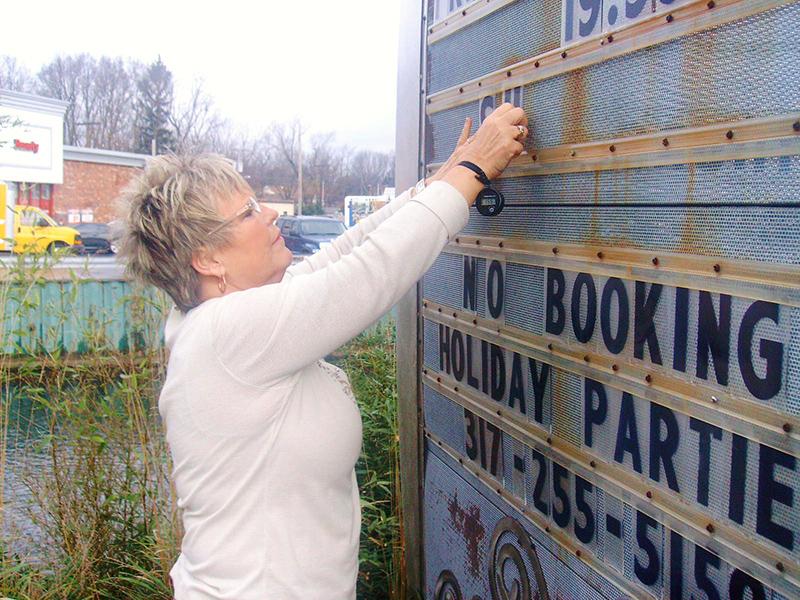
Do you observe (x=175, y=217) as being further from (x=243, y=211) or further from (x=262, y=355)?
(x=262, y=355)

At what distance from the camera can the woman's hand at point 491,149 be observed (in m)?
1.73

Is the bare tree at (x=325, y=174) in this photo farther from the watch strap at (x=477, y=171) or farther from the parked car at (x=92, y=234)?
the watch strap at (x=477, y=171)

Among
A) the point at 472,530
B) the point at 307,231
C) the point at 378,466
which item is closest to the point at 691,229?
the point at 472,530

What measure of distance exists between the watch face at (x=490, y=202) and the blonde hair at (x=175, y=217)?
0.60 metres

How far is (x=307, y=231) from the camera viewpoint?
950 inches

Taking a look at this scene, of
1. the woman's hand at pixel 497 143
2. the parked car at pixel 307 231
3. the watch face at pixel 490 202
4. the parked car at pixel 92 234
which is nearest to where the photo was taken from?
the woman's hand at pixel 497 143

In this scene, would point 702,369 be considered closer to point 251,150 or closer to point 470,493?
point 470,493

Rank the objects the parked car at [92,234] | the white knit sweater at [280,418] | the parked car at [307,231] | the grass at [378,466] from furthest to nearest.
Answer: the parked car at [92,234] < the parked car at [307,231] < the grass at [378,466] < the white knit sweater at [280,418]

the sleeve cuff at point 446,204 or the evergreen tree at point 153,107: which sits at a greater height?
the evergreen tree at point 153,107

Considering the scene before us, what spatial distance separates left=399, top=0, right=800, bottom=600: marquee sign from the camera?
1224mm

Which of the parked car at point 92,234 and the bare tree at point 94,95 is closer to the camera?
the parked car at point 92,234

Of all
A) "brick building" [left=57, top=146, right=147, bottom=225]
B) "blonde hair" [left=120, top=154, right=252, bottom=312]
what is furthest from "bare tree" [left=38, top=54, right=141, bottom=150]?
"blonde hair" [left=120, top=154, right=252, bottom=312]

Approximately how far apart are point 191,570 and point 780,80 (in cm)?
160

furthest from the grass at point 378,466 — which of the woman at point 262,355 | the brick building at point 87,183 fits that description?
the brick building at point 87,183
